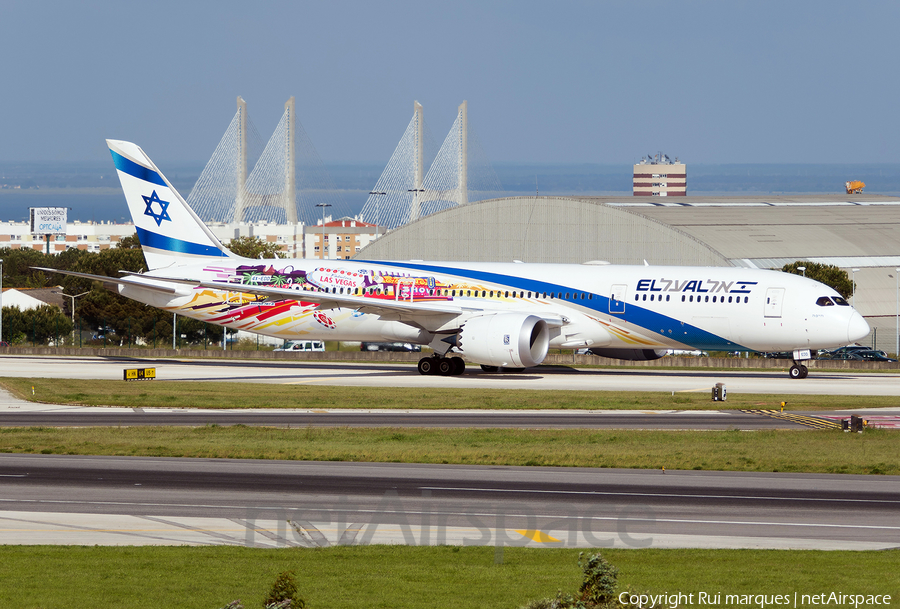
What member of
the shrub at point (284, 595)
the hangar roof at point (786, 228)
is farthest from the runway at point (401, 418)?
the hangar roof at point (786, 228)

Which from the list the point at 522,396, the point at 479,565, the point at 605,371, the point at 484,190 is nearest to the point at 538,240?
the point at 484,190

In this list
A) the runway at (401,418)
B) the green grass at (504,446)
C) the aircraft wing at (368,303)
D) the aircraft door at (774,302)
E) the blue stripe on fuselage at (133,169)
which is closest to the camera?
the green grass at (504,446)

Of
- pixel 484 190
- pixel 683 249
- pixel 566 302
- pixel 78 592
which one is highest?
pixel 484 190

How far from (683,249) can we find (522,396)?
55878 mm

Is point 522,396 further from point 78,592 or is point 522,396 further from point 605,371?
point 78,592

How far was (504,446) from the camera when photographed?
2541 cm

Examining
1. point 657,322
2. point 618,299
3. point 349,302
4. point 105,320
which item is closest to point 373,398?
point 349,302

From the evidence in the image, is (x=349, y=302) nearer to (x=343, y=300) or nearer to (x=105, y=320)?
(x=343, y=300)

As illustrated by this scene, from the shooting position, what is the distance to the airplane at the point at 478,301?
140ft

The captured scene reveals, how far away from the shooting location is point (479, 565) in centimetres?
1384

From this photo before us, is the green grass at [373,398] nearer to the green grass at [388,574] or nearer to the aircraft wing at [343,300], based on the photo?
the aircraft wing at [343,300]

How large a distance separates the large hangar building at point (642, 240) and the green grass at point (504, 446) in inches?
2485

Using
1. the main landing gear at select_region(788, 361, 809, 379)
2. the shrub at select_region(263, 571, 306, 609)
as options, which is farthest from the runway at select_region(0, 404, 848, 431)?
the shrub at select_region(263, 571, 306, 609)

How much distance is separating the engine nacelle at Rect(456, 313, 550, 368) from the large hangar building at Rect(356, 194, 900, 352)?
47977mm
